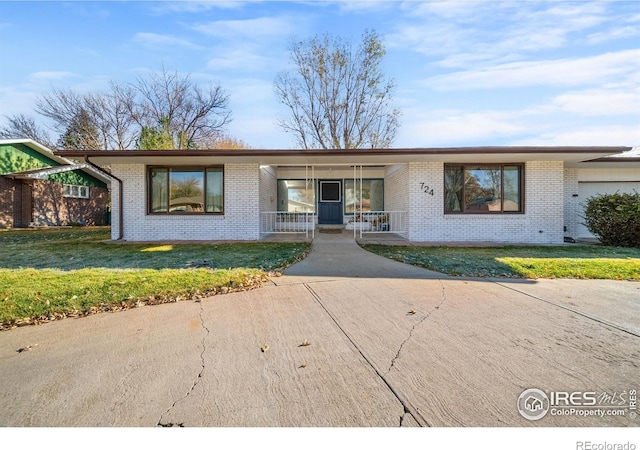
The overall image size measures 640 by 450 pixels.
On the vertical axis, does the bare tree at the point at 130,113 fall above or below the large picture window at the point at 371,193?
above

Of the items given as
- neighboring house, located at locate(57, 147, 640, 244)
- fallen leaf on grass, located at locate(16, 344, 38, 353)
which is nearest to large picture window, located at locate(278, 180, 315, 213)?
neighboring house, located at locate(57, 147, 640, 244)

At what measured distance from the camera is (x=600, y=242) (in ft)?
35.2

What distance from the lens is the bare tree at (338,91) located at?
80.2ft

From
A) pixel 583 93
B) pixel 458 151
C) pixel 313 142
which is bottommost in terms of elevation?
pixel 458 151

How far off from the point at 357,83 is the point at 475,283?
73.5 ft

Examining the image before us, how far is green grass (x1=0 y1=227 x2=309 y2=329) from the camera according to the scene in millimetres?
4344

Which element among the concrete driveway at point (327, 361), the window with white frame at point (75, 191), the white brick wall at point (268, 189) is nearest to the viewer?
the concrete driveway at point (327, 361)

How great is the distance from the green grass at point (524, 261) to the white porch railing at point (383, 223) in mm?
2836

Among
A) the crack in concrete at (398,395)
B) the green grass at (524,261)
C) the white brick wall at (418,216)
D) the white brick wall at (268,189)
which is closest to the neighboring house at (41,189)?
the white brick wall at (418,216)

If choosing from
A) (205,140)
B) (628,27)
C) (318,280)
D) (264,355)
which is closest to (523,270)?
(318,280)

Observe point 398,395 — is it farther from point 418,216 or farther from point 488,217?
point 488,217

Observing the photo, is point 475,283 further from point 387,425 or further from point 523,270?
point 387,425

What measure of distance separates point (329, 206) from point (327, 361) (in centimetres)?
1387

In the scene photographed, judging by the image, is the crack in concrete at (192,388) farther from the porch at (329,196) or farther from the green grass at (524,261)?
the porch at (329,196)
